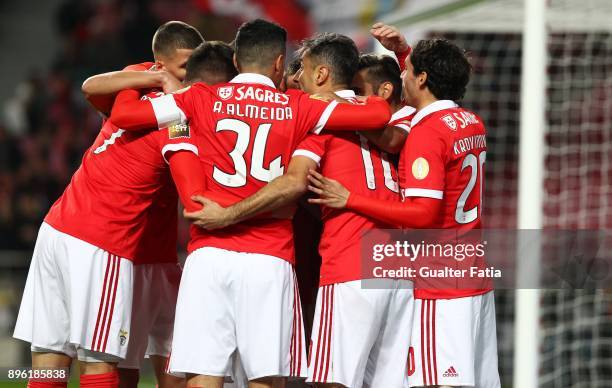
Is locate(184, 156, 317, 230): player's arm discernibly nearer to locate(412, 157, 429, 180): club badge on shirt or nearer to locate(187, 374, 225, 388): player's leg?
locate(412, 157, 429, 180): club badge on shirt

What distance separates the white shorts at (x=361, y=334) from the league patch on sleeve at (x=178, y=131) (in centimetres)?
98

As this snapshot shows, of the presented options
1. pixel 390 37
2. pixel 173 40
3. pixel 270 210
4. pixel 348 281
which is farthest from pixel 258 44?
pixel 348 281

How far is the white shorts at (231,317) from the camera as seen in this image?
4406 mm

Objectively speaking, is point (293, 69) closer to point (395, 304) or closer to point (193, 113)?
point (193, 113)

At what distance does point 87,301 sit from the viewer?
4.74 metres

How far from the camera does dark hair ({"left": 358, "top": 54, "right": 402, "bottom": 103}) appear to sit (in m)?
4.88

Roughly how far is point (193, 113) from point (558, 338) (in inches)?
179

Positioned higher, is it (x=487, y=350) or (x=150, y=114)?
(x=150, y=114)

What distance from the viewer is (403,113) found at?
4.85 m

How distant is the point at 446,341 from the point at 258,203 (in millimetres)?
1120

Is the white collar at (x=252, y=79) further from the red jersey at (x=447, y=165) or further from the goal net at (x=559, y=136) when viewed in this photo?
the goal net at (x=559, y=136)

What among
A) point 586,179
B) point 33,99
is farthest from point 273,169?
point 33,99

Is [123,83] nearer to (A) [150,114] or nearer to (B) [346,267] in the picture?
(A) [150,114]

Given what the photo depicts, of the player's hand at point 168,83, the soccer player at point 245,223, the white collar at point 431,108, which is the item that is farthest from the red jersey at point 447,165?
the player's hand at point 168,83
